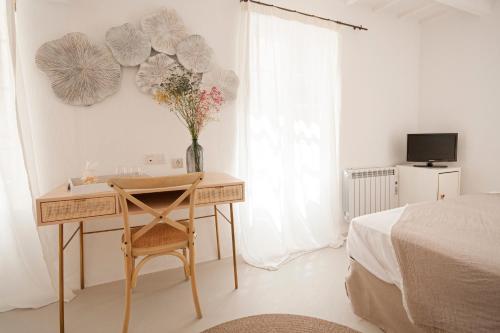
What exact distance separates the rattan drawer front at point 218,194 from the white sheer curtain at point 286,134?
502mm

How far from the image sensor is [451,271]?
3.74ft

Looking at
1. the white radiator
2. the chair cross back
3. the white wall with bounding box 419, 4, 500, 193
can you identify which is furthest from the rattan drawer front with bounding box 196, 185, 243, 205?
the white wall with bounding box 419, 4, 500, 193

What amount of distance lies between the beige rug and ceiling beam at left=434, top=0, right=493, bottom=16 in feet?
10.2

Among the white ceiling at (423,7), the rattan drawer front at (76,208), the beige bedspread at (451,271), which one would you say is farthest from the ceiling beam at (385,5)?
the rattan drawer front at (76,208)

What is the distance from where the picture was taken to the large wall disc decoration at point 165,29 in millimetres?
2168

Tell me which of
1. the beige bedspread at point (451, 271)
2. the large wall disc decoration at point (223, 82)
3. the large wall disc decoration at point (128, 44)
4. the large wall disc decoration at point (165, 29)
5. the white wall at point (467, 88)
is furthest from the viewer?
the white wall at point (467, 88)

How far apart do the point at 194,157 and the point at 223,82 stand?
2.45 ft

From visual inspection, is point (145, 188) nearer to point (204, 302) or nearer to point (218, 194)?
point (218, 194)

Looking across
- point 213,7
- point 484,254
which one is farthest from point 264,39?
point 484,254

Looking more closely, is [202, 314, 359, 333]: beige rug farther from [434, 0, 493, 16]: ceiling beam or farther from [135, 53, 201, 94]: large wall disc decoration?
[434, 0, 493, 16]: ceiling beam

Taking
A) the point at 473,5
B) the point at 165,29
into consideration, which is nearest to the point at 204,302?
the point at 165,29

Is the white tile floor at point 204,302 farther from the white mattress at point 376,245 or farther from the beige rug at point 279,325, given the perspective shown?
the white mattress at point 376,245

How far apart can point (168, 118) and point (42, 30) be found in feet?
3.34

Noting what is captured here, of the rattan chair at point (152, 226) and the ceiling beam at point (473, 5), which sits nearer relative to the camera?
the rattan chair at point (152, 226)
